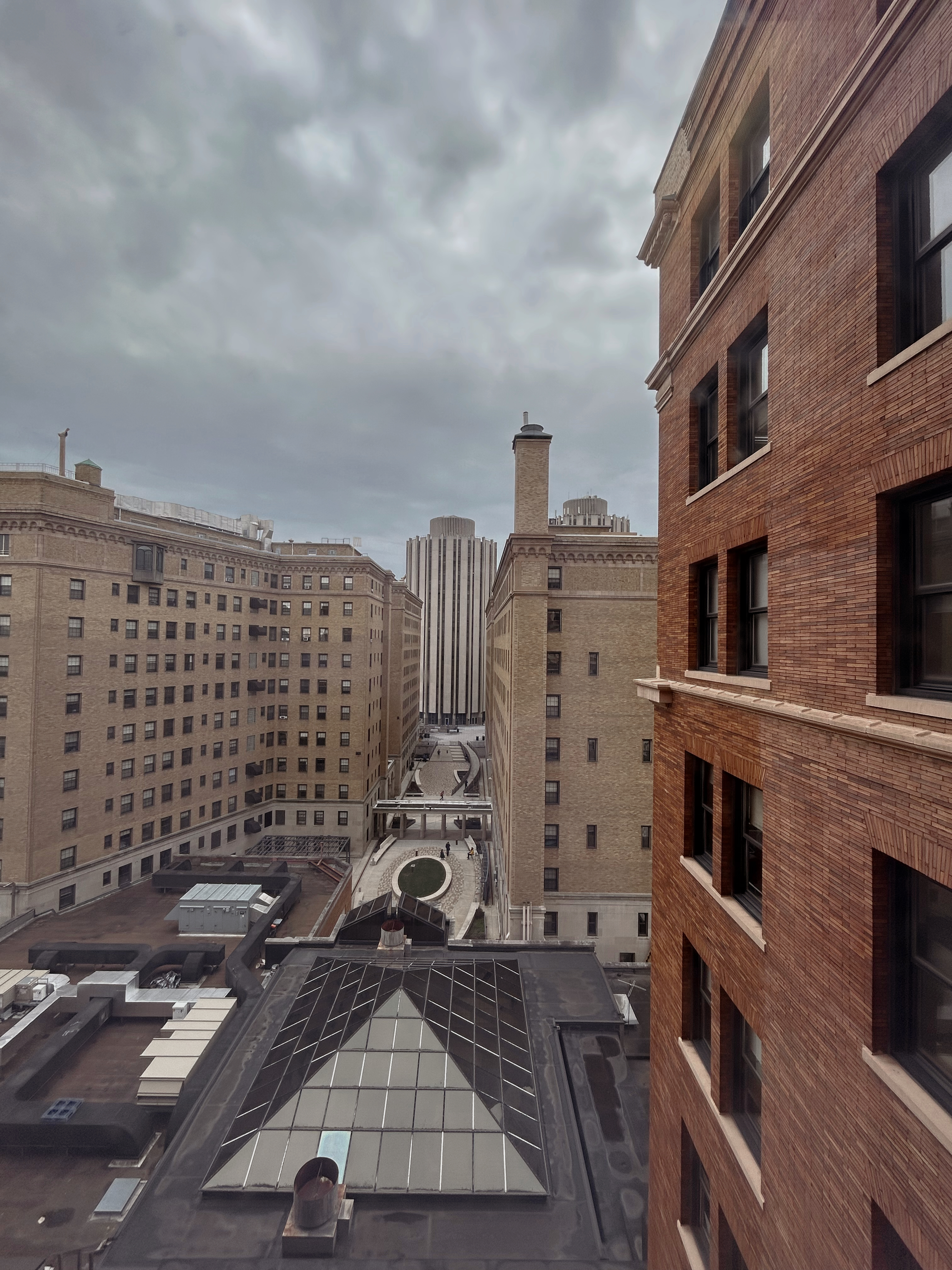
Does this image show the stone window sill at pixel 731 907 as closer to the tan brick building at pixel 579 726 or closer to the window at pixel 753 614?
the window at pixel 753 614

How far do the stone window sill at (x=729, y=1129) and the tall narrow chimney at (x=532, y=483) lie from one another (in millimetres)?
28574

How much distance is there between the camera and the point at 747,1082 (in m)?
8.87

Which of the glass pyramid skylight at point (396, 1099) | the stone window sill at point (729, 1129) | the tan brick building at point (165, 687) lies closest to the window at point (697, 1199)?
the stone window sill at point (729, 1129)

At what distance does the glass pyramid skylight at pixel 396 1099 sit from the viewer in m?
14.8

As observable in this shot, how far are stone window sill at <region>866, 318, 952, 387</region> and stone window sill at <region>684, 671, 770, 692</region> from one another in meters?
3.99

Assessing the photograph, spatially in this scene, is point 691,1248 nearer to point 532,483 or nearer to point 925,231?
point 925,231

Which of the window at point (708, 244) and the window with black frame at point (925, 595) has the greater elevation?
the window at point (708, 244)

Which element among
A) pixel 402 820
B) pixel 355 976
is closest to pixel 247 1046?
pixel 355 976

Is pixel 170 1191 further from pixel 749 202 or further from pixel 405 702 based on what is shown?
pixel 405 702

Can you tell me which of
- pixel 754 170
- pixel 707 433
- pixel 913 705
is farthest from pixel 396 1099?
pixel 754 170

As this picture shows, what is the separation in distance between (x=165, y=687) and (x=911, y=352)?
56781 millimetres

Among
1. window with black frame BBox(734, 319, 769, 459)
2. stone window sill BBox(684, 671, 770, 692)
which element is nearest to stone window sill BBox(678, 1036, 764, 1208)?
stone window sill BBox(684, 671, 770, 692)

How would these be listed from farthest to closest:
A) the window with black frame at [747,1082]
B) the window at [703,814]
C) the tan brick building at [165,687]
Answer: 1. the tan brick building at [165,687]
2. the window at [703,814]
3. the window with black frame at [747,1082]

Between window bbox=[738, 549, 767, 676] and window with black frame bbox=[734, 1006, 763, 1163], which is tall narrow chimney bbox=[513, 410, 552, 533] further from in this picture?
window with black frame bbox=[734, 1006, 763, 1163]
